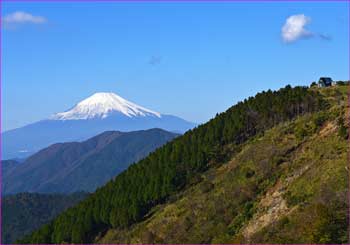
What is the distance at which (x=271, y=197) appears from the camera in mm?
41812

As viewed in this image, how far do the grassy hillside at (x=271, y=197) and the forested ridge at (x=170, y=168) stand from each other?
2.74 m

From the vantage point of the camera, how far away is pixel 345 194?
31.8 metres

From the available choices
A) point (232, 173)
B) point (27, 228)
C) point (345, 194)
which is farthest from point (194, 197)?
point (27, 228)

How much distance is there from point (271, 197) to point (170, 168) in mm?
26075

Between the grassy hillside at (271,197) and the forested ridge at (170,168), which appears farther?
the forested ridge at (170,168)

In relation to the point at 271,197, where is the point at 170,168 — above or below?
above

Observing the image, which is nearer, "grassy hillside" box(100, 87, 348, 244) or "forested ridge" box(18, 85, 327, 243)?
"grassy hillside" box(100, 87, 348, 244)

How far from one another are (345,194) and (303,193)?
5.50 m

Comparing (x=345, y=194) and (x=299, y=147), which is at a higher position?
(x=299, y=147)

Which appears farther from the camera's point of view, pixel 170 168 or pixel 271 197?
pixel 170 168

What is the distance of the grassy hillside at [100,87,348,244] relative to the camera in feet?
98.9

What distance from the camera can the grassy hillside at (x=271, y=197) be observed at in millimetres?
30130

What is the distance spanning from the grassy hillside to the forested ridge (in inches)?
108

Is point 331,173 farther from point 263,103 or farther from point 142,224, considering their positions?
point 263,103
